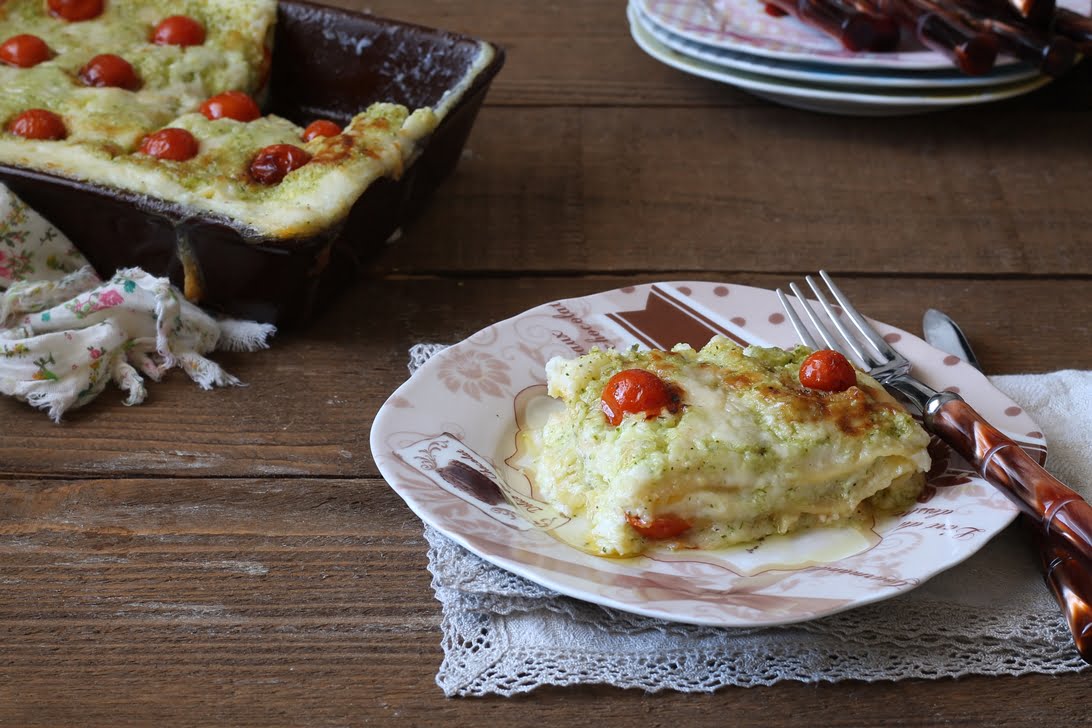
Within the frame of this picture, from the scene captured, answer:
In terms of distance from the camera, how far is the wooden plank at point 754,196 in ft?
6.72

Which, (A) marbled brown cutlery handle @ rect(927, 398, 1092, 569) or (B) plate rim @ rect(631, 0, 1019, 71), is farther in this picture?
(B) plate rim @ rect(631, 0, 1019, 71)

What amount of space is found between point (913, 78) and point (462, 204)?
88cm

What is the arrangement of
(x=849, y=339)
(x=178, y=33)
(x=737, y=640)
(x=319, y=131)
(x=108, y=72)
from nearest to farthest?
(x=737, y=640) < (x=849, y=339) < (x=319, y=131) < (x=108, y=72) < (x=178, y=33)

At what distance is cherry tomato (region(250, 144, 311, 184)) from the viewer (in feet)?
5.81

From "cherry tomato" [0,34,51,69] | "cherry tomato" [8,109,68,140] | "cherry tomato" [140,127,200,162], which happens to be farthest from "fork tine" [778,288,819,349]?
"cherry tomato" [0,34,51,69]

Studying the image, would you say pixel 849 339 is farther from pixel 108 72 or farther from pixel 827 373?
pixel 108 72

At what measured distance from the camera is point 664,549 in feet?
4.28

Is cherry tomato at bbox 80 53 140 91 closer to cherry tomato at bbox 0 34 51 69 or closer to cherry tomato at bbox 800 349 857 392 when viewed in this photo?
cherry tomato at bbox 0 34 51 69

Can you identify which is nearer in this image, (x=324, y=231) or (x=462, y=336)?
(x=324, y=231)

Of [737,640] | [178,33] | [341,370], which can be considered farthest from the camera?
[178,33]

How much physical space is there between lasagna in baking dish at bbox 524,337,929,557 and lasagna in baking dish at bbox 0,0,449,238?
0.55 meters

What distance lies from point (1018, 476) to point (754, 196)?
1035 millimetres

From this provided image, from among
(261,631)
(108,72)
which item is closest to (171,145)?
(108,72)

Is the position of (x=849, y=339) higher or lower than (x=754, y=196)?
higher
